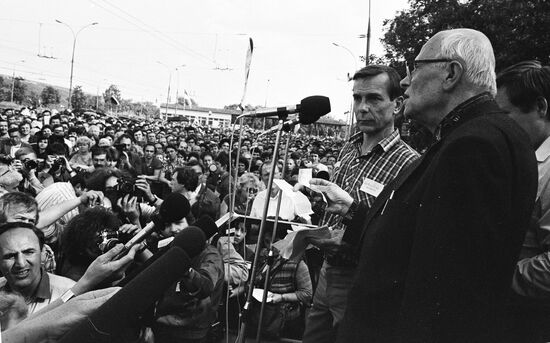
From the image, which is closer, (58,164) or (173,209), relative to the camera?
(173,209)

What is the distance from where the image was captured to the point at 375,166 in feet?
9.56

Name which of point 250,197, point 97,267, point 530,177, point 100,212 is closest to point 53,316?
point 97,267

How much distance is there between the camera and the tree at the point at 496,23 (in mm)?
16172

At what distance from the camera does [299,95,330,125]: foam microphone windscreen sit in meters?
2.86

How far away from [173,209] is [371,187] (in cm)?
104

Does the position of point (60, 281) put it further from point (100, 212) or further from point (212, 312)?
point (212, 312)

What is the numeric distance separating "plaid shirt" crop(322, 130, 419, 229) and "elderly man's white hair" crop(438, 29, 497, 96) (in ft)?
3.66

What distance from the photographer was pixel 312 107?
2.86m

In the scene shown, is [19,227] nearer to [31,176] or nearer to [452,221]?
[452,221]

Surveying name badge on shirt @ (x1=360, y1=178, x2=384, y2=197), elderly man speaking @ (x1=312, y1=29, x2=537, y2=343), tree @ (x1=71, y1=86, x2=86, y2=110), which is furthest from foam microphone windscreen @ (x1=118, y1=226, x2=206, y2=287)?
tree @ (x1=71, y1=86, x2=86, y2=110)

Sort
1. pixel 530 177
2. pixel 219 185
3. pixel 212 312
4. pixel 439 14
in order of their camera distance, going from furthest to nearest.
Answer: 1. pixel 439 14
2. pixel 219 185
3. pixel 212 312
4. pixel 530 177

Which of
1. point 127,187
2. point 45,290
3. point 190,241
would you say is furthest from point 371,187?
point 127,187

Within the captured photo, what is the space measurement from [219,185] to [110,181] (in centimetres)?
327

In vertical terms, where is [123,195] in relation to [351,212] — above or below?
below
